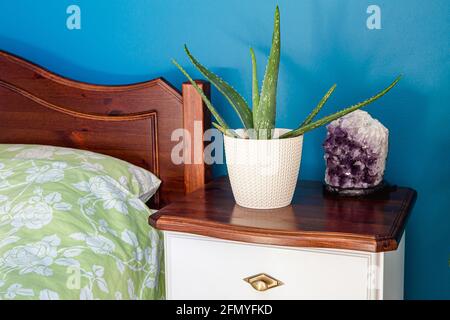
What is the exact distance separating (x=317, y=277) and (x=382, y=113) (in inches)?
21.0

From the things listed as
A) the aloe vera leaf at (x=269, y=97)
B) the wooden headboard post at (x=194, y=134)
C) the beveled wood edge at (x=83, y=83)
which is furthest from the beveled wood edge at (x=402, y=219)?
the beveled wood edge at (x=83, y=83)

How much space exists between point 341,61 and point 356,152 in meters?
0.31

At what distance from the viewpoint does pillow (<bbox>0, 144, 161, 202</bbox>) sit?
5.22ft

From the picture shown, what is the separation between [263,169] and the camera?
1353 mm

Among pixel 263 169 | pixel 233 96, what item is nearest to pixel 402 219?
pixel 263 169

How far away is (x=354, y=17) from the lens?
1.58m

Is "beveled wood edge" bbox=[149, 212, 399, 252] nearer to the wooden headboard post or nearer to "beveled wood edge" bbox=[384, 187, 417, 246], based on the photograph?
"beveled wood edge" bbox=[384, 187, 417, 246]

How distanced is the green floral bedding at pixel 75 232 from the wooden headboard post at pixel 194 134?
15 cm

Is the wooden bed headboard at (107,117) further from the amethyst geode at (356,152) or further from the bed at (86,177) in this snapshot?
the amethyst geode at (356,152)

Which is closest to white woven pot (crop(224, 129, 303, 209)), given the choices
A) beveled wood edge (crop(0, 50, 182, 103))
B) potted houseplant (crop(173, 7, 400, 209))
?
potted houseplant (crop(173, 7, 400, 209))

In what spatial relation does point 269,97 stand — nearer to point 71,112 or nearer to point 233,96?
point 233,96

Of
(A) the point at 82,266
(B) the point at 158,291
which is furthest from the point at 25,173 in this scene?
(B) the point at 158,291

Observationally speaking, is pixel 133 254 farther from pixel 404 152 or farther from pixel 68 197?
pixel 404 152

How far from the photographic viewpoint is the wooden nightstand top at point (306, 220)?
120 cm
